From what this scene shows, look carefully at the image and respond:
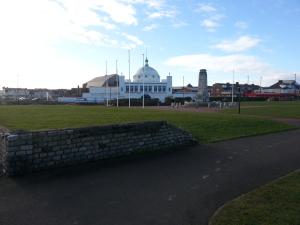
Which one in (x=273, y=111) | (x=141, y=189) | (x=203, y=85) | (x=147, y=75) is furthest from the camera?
(x=147, y=75)

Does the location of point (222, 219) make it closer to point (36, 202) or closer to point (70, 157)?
point (36, 202)

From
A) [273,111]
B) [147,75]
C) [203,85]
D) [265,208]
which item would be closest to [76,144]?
[265,208]

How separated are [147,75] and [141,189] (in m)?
90.6

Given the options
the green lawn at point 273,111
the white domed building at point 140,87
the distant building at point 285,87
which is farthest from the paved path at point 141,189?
the distant building at point 285,87

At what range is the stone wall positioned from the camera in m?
9.57

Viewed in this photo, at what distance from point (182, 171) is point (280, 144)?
7.21 metres

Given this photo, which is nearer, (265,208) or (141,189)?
(265,208)

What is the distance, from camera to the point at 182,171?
410 inches

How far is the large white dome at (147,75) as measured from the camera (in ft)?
319

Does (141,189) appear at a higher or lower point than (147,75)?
lower

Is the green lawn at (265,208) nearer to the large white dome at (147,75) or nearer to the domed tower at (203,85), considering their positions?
the domed tower at (203,85)

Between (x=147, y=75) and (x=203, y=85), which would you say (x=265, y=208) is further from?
(x=147, y=75)

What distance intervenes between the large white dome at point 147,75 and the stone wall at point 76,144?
8315 cm

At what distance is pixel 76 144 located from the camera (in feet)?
36.0
